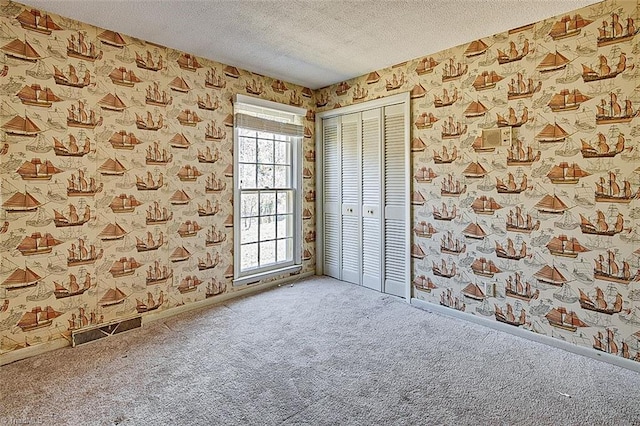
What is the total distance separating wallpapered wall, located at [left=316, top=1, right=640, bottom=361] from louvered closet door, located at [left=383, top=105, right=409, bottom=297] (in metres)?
0.17

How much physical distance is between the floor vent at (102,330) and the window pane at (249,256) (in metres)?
1.25

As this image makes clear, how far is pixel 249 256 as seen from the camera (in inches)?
163

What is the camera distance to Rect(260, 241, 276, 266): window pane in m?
4.27

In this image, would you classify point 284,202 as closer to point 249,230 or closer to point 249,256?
point 249,230

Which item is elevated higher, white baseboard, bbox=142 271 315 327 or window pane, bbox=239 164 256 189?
window pane, bbox=239 164 256 189

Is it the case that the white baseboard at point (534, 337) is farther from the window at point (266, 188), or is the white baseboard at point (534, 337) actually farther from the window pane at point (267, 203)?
the window pane at point (267, 203)

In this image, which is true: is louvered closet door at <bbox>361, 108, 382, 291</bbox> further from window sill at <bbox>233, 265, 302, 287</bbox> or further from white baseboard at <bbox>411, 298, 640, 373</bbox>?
window sill at <bbox>233, 265, 302, 287</bbox>

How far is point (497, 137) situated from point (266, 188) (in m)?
2.57

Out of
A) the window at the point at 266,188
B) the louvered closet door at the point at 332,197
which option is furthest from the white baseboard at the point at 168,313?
the louvered closet door at the point at 332,197

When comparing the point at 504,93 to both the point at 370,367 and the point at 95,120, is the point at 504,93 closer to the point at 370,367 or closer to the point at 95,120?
the point at 370,367

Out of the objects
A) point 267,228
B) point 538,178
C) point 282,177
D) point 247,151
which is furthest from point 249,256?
point 538,178

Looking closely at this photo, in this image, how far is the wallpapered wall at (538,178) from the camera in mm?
2457

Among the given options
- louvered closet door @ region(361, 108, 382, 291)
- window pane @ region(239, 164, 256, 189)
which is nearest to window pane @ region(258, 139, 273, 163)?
window pane @ region(239, 164, 256, 189)

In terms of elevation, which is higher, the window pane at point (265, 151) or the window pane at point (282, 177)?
the window pane at point (265, 151)
